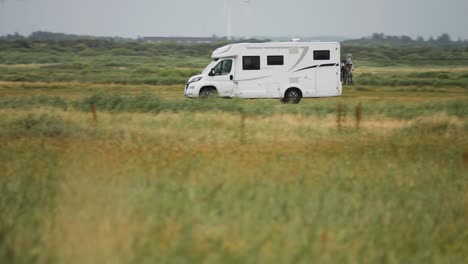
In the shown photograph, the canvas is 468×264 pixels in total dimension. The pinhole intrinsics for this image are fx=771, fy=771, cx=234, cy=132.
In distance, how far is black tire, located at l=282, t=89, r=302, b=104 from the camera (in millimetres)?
32219

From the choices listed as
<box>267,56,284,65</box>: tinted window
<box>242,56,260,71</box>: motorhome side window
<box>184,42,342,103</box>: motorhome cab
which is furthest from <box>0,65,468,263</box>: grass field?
<box>267,56,284,65</box>: tinted window

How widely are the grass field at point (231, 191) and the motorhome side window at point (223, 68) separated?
8695mm

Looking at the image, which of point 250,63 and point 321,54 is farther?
point 321,54

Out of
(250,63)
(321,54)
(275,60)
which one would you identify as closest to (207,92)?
(250,63)

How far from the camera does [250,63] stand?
3147cm

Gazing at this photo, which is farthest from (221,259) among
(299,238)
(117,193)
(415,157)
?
(415,157)

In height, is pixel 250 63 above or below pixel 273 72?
above

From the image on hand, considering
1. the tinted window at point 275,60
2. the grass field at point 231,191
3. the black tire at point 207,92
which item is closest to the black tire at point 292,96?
the tinted window at point 275,60

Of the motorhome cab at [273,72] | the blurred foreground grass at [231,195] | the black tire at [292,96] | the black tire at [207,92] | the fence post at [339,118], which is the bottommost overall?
the blurred foreground grass at [231,195]

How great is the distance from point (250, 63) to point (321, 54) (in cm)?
302

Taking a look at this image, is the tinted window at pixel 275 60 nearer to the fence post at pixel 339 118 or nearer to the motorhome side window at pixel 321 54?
the motorhome side window at pixel 321 54

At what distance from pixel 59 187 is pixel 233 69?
2098 cm

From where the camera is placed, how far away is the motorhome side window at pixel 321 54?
31.9m

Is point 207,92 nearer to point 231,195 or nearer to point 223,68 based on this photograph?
point 223,68
